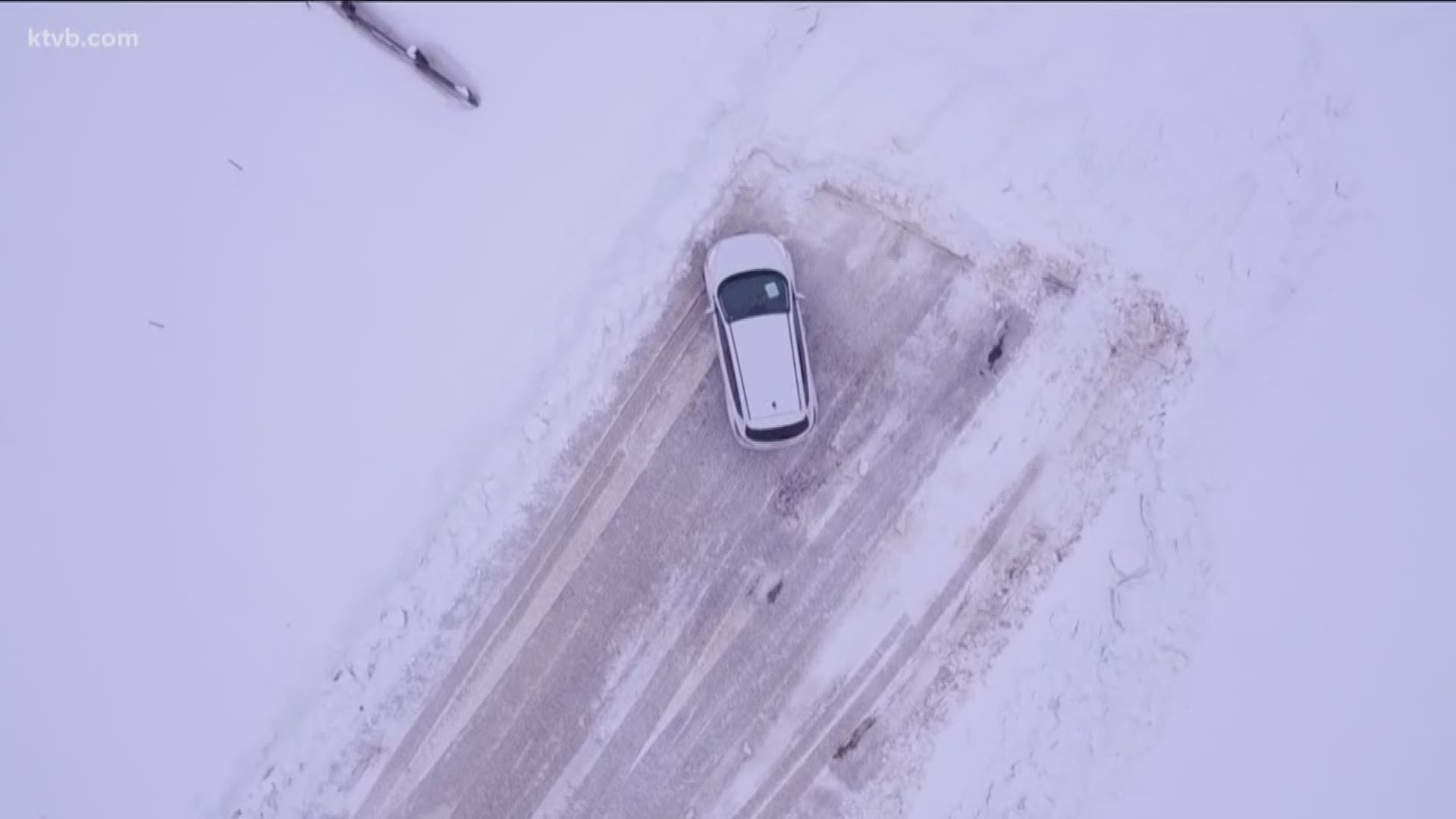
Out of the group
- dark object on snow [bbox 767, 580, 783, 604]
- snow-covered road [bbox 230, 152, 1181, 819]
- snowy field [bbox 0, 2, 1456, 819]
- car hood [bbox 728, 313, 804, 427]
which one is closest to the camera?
car hood [bbox 728, 313, 804, 427]

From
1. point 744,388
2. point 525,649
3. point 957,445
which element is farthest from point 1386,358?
point 525,649

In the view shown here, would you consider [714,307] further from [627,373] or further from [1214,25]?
[1214,25]

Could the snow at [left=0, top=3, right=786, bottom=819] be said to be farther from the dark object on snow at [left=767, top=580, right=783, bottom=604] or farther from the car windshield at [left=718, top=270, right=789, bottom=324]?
the dark object on snow at [left=767, top=580, right=783, bottom=604]

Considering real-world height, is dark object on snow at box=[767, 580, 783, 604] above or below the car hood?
below

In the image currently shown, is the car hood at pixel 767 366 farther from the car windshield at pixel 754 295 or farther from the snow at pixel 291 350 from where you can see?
the snow at pixel 291 350

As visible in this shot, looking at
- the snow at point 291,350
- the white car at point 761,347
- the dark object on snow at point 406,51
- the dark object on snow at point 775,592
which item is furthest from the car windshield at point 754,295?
the dark object on snow at point 406,51

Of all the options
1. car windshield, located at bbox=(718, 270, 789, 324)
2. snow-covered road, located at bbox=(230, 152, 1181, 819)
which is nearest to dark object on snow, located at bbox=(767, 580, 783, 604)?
snow-covered road, located at bbox=(230, 152, 1181, 819)
